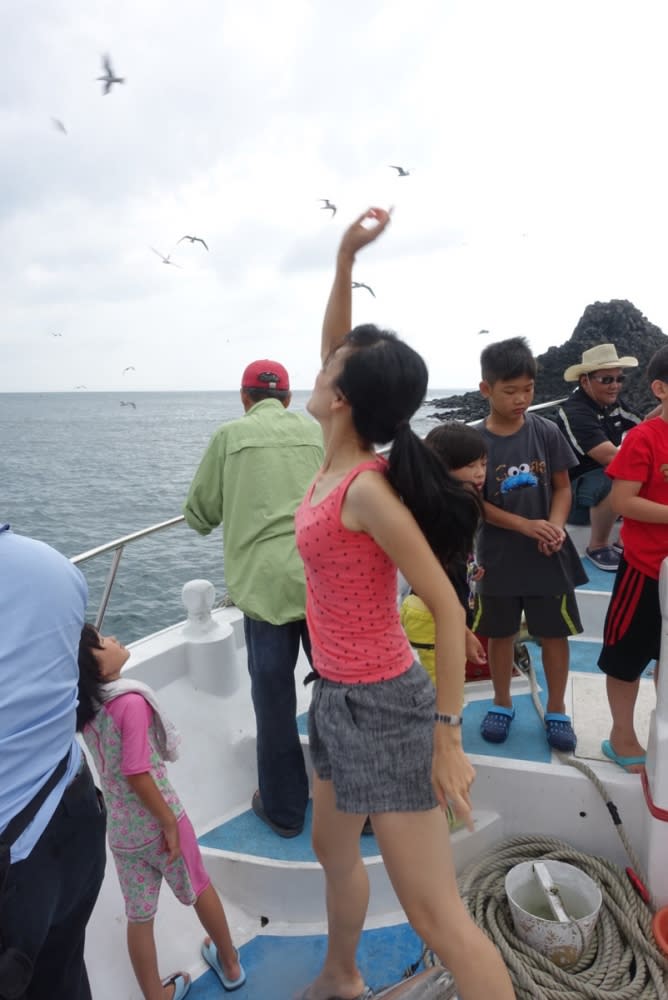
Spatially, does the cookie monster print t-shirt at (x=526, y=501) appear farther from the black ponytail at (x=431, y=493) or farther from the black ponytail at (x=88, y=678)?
the black ponytail at (x=88, y=678)

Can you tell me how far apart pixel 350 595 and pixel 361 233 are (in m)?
0.95

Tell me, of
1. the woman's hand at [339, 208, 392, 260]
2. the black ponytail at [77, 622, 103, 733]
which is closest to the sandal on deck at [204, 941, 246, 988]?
the black ponytail at [77, 622, 103, 733]

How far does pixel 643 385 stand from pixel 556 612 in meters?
22.6

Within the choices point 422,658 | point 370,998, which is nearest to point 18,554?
A: point 370,998

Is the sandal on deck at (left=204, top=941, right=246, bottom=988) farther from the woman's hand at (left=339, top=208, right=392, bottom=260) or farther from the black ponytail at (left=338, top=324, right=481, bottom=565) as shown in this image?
the woman's hand at (left=339, top=208, right=392, bottom=260)

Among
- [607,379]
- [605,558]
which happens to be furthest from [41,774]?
[605,558]

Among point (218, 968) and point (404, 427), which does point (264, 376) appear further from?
point (218, 968)

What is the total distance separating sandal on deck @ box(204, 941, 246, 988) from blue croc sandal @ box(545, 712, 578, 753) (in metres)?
1.34

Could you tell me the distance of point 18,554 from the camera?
1177 millimetres

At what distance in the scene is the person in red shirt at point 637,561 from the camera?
2148 mm

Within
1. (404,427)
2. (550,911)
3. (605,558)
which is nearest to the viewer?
(404,427)

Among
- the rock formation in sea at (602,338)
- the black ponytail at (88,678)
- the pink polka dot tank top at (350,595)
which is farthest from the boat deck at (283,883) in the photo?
the rock formation in sea at (602,338)

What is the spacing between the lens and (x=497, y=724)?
8.59ft

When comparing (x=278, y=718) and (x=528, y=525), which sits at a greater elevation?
(x=528, y=525)
